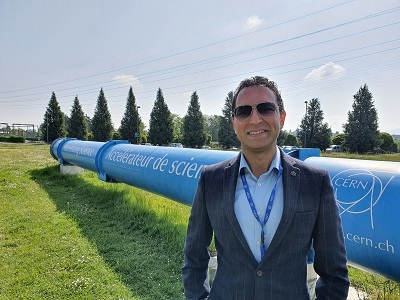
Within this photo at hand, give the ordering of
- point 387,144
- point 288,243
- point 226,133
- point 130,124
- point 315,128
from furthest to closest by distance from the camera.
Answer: point 130,124
point 226,133
point 315,128
point 387,144
point 288,243

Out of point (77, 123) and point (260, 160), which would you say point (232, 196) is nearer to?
point (260, 160)

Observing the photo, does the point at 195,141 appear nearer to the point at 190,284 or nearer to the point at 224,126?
the point at 224,126

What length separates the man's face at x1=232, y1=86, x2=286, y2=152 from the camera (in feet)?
5.07

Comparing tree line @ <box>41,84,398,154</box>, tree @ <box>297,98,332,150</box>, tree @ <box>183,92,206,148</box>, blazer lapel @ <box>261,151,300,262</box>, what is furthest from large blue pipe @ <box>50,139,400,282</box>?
tree @ <box>183,92,206,148</box>

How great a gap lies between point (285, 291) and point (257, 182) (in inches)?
20.8

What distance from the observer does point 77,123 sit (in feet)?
171

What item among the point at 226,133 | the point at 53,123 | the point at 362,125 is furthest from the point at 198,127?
the point at 53,123

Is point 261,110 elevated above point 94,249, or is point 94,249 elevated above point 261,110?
point 261,110

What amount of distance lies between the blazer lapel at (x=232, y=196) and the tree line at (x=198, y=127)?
38.9 metres

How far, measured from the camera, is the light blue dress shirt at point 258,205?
4.81ft

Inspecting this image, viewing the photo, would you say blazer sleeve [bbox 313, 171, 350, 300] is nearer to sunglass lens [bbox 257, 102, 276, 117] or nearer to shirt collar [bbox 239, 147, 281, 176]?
shirt collar [bbox 239, 147, 281, 176]

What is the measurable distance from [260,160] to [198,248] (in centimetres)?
61

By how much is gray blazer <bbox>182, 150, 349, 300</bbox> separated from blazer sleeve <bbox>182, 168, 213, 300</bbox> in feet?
0.23

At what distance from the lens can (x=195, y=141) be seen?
159 ft
